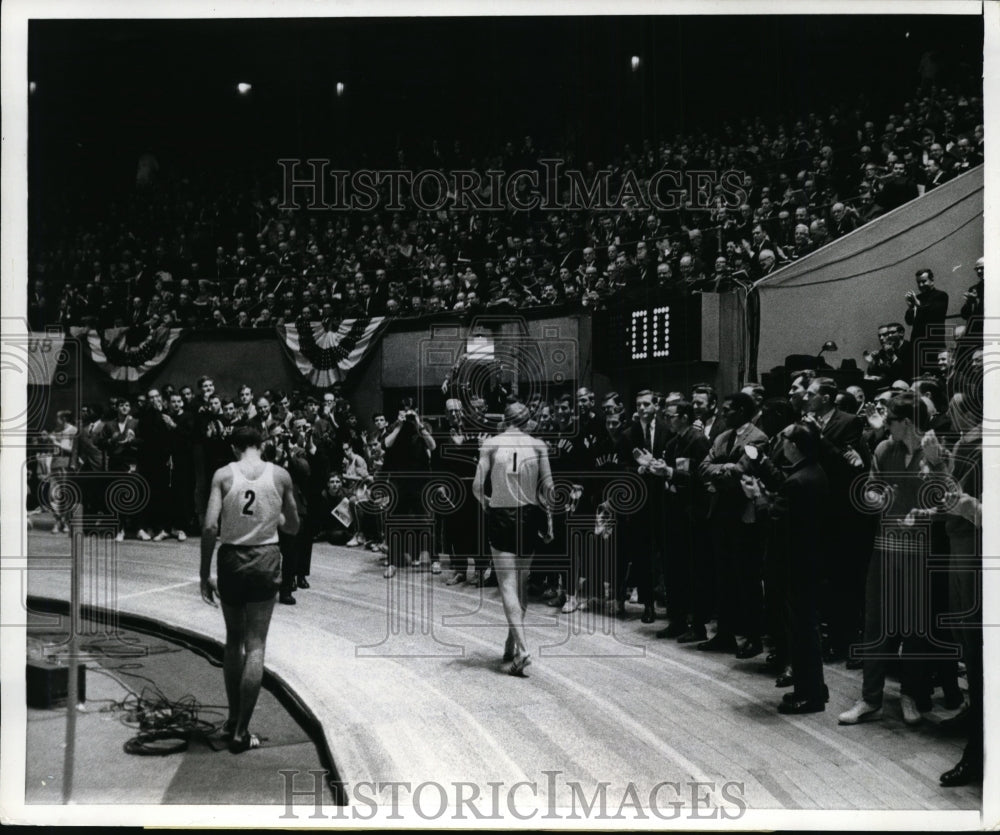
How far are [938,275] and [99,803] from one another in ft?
17.2

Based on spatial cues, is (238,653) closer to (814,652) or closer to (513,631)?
(513,631)

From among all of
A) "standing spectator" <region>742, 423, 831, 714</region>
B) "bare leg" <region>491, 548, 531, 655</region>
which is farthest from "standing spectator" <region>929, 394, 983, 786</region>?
"bare leg" <region>491, 548, 531, 655</region>

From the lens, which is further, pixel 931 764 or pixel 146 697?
pixel 146 697

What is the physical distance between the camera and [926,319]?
4895 millimetres

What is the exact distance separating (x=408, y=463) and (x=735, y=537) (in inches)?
71.4

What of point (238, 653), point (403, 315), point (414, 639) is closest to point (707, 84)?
point (403, 315)

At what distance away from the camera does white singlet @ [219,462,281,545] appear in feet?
16.3

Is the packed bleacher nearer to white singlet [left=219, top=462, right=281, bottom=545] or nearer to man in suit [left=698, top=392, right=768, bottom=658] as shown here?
man in suit [left=698, top=392, right=768, bottom=658]

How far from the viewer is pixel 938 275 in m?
4.92

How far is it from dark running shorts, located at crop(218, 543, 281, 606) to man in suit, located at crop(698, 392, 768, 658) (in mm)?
2325

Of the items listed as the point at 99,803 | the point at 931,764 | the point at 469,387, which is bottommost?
the point at 99,803

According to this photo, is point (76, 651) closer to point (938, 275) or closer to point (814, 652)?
point (814, 652)

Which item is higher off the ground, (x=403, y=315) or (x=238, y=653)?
(x=403, y=315)

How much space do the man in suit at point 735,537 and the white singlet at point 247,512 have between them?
7.66 ft
